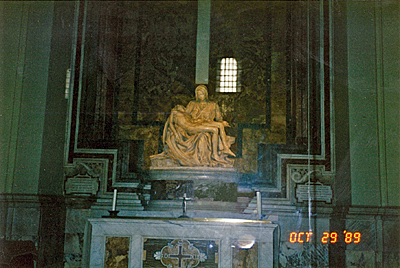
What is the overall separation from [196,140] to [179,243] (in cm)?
144

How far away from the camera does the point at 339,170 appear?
543 centimetres

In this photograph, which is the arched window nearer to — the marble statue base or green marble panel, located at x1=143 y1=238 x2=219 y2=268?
the marble statue base

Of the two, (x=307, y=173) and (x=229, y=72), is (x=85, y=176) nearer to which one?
(x=229, y=72)

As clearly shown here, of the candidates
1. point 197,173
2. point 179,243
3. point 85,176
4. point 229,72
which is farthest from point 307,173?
point 85,176

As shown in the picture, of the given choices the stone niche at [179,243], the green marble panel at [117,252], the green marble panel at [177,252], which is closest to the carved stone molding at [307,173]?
the stone niche at [179,243]

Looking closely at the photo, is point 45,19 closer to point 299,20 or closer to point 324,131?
point 299,20

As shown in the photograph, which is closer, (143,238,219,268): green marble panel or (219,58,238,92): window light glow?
(143,238,219,268): green marble panel

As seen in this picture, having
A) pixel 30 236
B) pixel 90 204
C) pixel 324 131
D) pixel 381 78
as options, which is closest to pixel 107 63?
pixel 90 204

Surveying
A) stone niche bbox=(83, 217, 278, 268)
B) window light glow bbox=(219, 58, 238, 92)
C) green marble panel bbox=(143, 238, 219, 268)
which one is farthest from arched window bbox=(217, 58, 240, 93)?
green marble panel bbox=(143, 238, 219, 268)

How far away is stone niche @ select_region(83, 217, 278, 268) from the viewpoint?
4348mm

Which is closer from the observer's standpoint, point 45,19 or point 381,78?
point 381,78

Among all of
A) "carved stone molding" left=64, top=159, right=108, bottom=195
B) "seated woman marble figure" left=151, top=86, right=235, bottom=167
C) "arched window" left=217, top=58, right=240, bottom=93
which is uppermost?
"arched window" left=217, top=58, right=240, bottom=93

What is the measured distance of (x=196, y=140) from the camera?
5523 millimetres

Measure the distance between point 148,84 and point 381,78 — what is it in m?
2.62
